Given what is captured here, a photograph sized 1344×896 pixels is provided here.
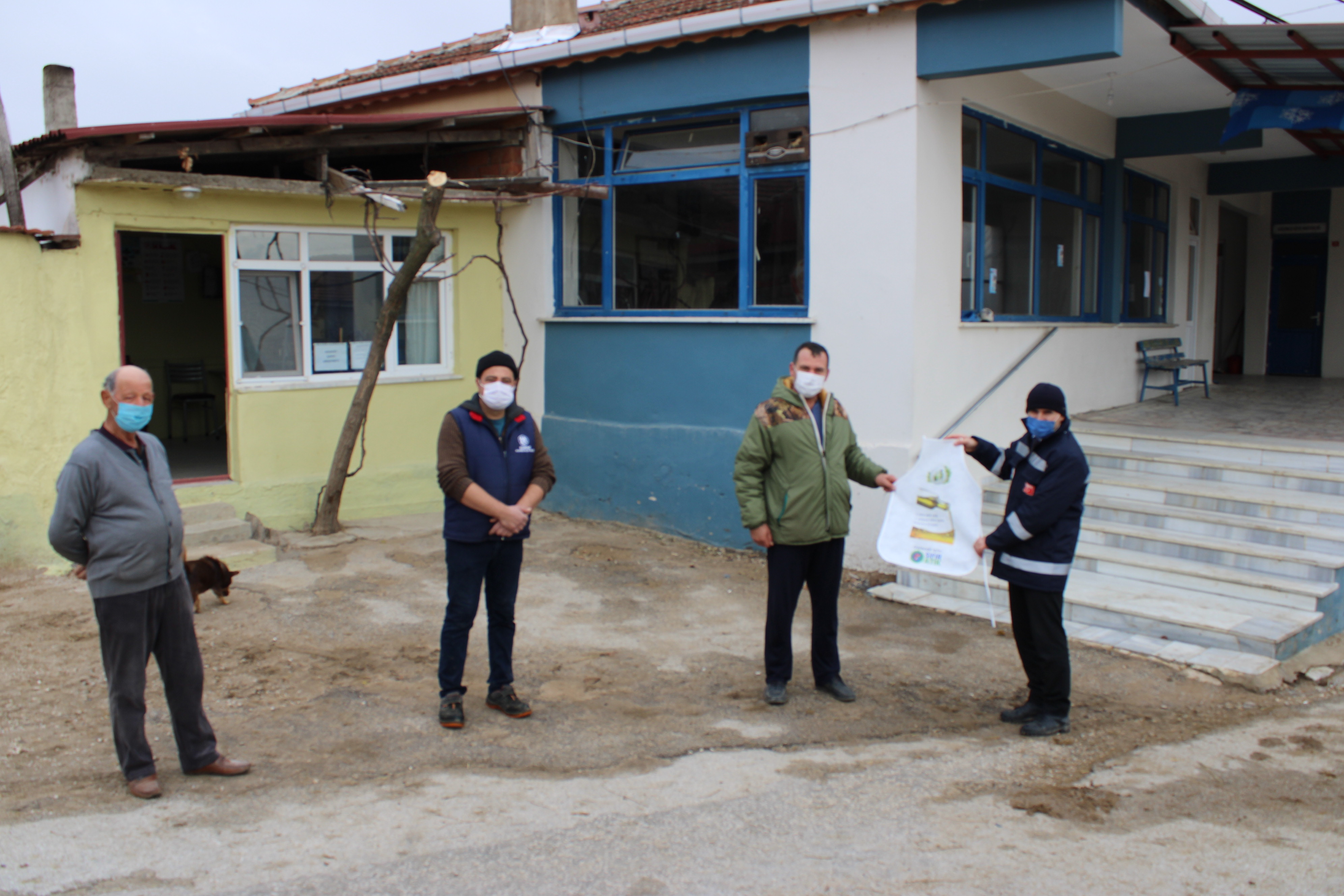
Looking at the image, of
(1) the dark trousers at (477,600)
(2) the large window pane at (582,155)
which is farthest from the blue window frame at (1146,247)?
(1) the dark trousers at (477,600)

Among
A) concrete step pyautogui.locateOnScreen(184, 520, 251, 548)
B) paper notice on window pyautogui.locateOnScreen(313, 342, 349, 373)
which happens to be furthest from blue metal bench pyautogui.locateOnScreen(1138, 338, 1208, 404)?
concrete step pyautogui.locateOnScreen(184, 520, 251, 548)

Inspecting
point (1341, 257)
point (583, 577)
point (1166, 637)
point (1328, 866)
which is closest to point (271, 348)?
point (583, 577)

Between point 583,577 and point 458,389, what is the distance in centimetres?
327

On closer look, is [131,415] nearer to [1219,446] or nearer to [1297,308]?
[1219,446]

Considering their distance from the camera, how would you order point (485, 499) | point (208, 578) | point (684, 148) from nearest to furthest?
1. point (485, 499)
2. point (208, 578)
3. point (684, 148)

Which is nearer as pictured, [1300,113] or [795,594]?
[795,594]

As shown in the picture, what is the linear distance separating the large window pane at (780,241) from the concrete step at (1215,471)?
2.88m

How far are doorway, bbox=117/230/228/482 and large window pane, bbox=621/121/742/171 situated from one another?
6036mm

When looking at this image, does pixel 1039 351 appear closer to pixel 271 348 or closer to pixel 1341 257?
pixel 271 348

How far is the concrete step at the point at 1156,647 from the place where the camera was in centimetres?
586

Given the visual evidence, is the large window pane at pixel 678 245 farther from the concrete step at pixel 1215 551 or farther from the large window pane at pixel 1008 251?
the concrete step at pixel 1215 551

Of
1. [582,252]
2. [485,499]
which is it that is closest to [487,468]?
[485,499]

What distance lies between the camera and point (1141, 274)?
12.1m

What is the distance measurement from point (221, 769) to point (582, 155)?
728 cm
